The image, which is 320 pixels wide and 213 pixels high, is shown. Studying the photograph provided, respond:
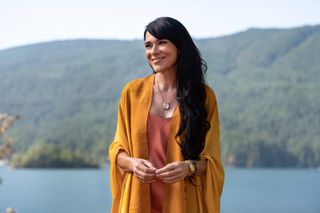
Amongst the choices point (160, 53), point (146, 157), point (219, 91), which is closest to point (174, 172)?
point (146, 157)

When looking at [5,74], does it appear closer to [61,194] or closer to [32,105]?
[32,105]

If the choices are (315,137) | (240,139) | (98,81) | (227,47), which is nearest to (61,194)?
(240,139)

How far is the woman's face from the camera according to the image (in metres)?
2.50

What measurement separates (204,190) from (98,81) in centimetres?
12179

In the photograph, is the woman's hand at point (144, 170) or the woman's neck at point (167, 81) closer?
the woman's hand at point (144, 170)

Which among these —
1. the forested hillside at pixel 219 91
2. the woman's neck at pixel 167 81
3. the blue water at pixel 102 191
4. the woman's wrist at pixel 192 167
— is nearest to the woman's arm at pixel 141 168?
the woman's wrist at pixel 192 167

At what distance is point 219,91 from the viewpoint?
111625 millimetres

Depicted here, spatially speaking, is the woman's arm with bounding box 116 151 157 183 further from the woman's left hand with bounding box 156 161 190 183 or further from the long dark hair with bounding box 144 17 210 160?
the long dark hair with bounding box 144 17 210 160

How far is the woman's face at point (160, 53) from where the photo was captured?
2.50 metres

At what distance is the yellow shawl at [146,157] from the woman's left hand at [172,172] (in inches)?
2.5

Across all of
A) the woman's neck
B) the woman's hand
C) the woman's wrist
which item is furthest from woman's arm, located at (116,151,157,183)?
the woman's neck

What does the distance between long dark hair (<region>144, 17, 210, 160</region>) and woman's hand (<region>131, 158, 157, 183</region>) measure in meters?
0.14

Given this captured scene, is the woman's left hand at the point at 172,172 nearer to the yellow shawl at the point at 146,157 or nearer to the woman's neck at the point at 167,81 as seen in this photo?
the yellow shawl at the point at 146,157

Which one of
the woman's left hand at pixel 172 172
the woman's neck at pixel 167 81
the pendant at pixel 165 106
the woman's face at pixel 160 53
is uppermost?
the woman's face at pixel 160 53
